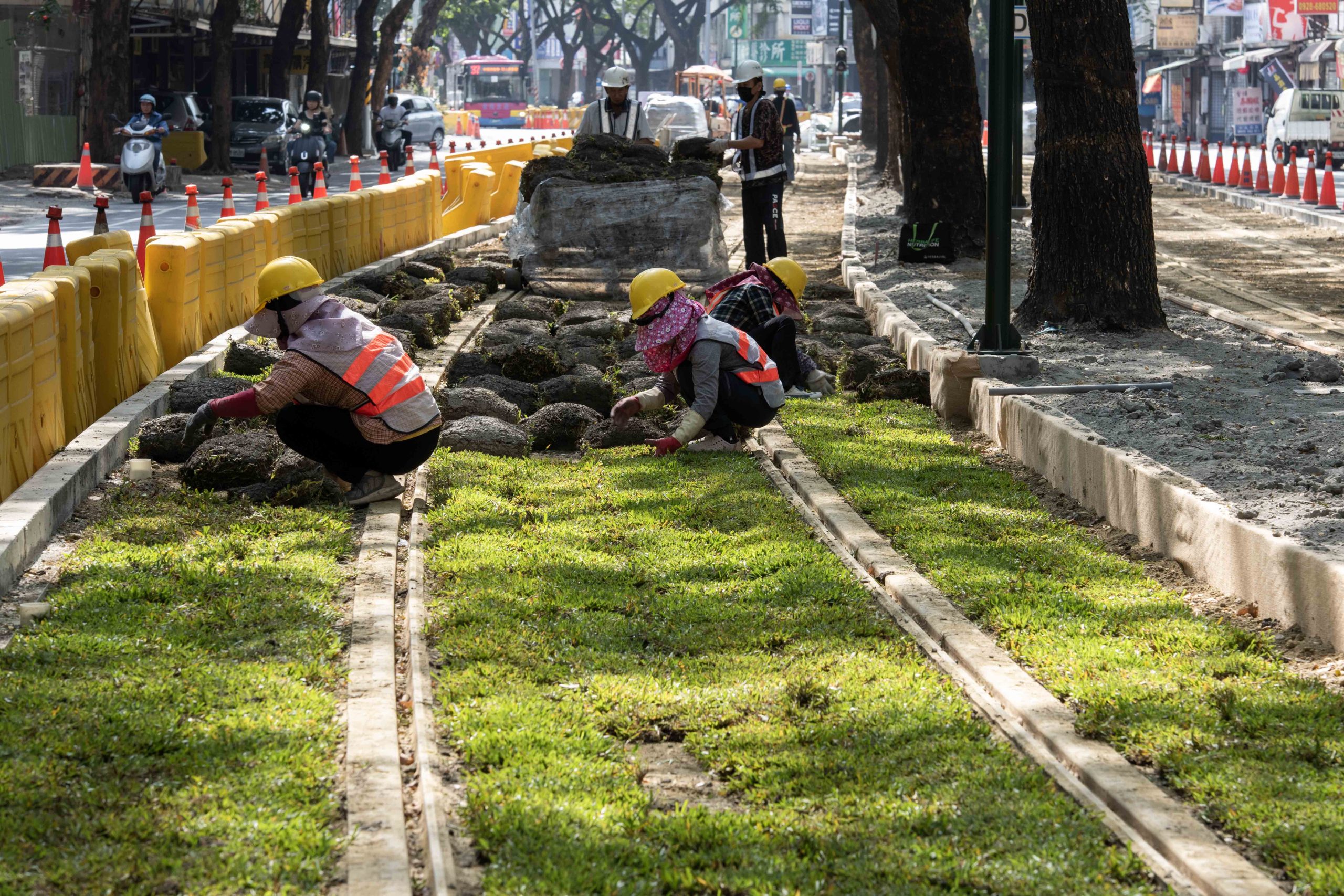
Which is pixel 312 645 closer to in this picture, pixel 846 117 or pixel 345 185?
pixel 345 185

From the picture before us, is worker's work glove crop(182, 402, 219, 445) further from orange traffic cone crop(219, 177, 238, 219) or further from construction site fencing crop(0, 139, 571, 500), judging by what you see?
orange traffic cone crop(219, 177, 238, 219)

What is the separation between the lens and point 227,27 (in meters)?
35.7

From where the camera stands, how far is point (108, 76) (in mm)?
31797

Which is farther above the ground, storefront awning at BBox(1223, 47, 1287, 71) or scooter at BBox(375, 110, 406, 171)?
storefront awning at BBox(1223, 47, 1287, 71)

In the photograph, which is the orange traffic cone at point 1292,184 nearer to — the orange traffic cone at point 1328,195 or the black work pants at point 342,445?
the orange traffic cone at point 1328,195

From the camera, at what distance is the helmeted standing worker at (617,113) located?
16.4m

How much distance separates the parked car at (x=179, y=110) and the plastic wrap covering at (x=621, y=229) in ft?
77.5

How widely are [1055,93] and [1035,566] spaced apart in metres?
6.28

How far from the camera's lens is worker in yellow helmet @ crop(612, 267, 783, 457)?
8.48 meters

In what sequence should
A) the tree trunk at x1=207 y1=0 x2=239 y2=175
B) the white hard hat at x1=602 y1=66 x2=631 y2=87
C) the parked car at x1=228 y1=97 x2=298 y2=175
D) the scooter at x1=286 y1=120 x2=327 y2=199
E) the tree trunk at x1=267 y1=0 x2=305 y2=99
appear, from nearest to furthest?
the white hard hat at x1=602 y1=66 x2=631 y2=87 → the scooter at x1=286 y1=120 x2=327 y2=199 → the tree trunk at x1=207 y1=0 x2=239 y2=175 → the parked car at x1=228 y1=97 x2=298 y2=175 → the tree trunk at x1=267 y1=0 x2=305 y2=99

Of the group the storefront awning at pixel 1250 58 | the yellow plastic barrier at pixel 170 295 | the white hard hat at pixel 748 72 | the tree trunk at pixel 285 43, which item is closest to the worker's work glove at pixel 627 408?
the yellow plastic barrier at pixel 170 295

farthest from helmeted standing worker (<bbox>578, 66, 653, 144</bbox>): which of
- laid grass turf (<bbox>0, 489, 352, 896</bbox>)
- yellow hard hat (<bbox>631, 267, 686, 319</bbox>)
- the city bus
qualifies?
the city bus

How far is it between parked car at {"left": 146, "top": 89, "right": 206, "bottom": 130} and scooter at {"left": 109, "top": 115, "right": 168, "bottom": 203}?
8897mm

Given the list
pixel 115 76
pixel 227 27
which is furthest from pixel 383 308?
pixel 227 27
